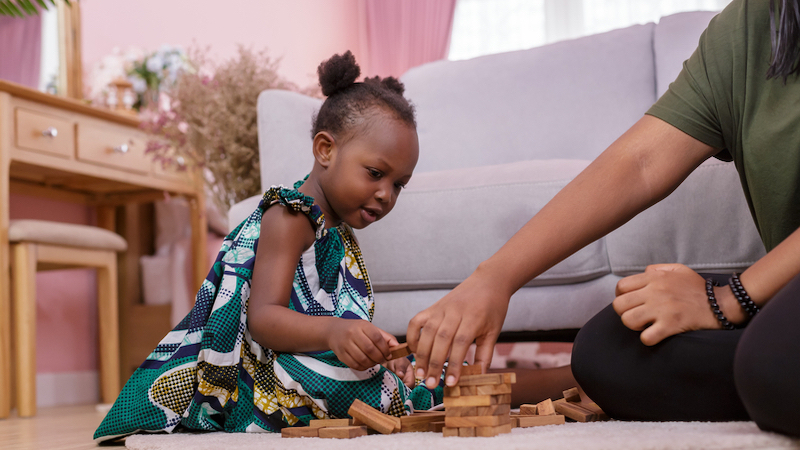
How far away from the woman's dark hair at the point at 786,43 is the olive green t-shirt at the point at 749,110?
0.7 inches

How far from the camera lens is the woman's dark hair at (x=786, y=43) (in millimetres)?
749

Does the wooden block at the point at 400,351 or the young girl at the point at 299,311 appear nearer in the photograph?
the wooden block at the point at 400,351

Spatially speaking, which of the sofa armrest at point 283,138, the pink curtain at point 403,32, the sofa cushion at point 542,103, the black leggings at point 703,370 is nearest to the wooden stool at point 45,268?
the sofa armrest at point 283,138

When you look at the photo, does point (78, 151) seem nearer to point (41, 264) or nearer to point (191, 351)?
point (41, 264)

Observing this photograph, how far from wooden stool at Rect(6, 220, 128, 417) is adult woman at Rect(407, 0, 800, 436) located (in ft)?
5.53

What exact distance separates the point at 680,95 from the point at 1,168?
6.23ft

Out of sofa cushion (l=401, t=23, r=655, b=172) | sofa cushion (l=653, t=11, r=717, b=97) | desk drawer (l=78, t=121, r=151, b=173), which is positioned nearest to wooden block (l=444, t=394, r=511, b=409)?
sofa cushion (l=401, t=23, r=655, b=172)

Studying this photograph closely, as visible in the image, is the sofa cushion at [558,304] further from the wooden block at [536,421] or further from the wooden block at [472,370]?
the wooden block at [472,370]

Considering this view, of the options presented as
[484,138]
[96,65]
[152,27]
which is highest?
[152,27]

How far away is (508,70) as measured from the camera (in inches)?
78.6

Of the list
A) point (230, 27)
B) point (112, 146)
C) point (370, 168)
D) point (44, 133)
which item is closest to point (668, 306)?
point (370, 168)

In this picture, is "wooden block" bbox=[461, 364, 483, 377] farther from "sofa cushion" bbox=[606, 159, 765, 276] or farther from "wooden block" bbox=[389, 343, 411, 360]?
"sofa cushion" bbox=[606, 159, 765, 276]

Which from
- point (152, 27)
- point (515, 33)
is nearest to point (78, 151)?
point (152, 27)

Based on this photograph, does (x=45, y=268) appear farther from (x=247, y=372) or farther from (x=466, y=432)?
(x=466, y=432)
